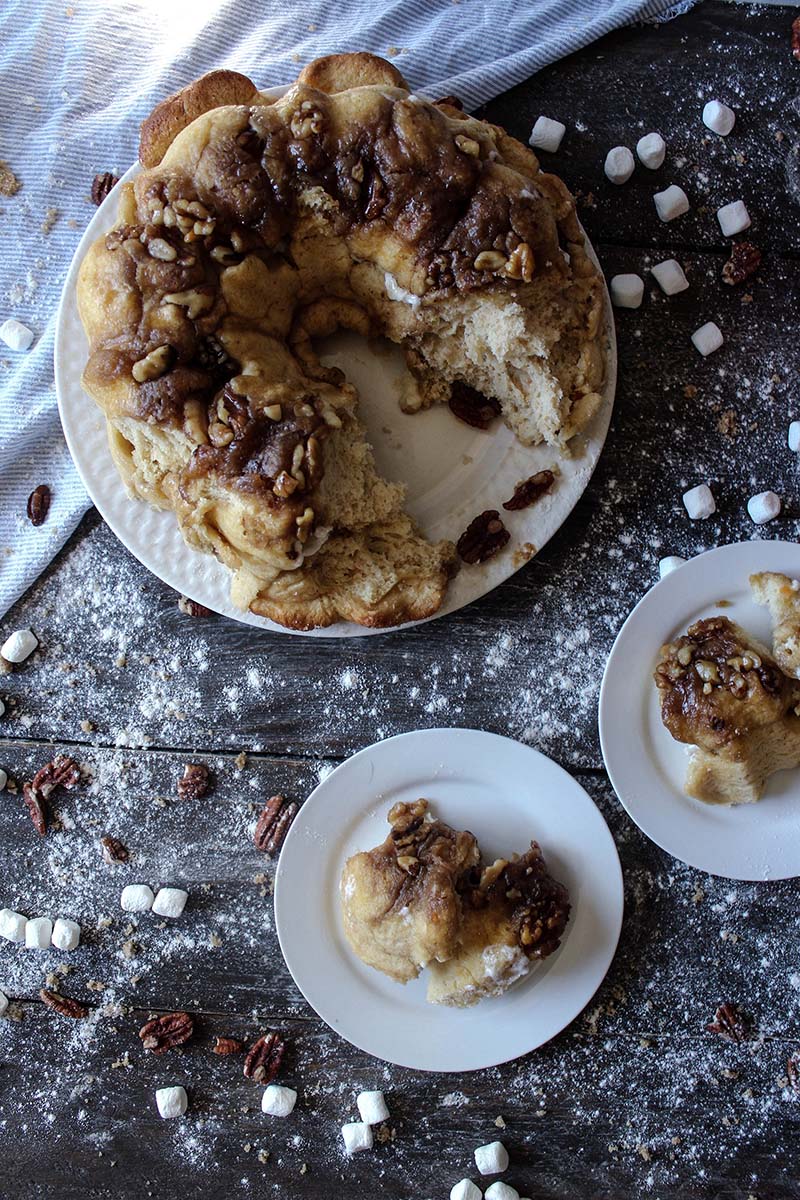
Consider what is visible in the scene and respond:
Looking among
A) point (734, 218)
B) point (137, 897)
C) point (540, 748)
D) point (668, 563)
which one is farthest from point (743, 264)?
point (137, 897)

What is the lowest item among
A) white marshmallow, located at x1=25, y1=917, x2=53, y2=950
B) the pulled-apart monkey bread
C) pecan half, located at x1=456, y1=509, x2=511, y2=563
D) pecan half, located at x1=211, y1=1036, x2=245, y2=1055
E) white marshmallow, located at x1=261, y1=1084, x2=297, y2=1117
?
white marshmallow, located at x1=261, y1=1084, x2=297, y2=1117

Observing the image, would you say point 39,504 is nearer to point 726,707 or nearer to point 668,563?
point 668,563

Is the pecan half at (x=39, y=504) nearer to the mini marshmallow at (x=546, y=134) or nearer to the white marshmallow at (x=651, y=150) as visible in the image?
the mini marshmallow at (x=546, y=134)

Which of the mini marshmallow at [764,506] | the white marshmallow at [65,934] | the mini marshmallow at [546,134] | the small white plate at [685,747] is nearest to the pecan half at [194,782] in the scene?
the white marshmallow at [65,934]

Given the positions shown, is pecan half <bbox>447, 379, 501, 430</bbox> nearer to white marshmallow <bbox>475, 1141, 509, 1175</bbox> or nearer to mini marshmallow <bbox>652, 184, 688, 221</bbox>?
mini marshmallow <bbox>652, 184, 688, 221</bbox>

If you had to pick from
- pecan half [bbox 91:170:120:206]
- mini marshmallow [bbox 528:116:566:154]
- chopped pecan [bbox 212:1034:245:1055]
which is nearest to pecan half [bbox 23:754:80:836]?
chopped pecan [bbox 212:1034:245:1055]

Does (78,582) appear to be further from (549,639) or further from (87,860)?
(549,639)
